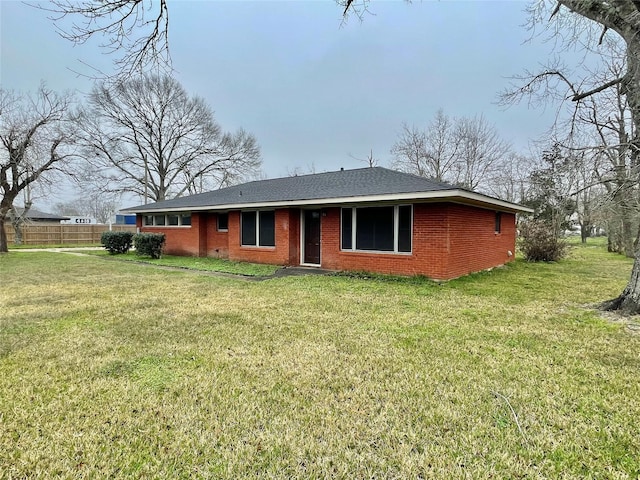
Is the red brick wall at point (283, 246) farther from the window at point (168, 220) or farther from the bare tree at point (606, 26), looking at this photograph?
the bare tree at point (606, 26)

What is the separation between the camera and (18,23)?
430cm

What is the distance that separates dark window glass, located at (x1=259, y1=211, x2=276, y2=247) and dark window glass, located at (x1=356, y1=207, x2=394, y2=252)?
3.69 m

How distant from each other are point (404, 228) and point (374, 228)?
963mm

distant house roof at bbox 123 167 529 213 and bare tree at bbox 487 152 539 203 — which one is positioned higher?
bare tree at bbox 487 152 539 203

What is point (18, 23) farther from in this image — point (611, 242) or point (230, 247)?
point (611, 242)

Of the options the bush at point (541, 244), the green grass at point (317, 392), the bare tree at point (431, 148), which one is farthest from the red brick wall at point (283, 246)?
the bare tree at point (431, 148)

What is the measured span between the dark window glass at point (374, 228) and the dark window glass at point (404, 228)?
262mm

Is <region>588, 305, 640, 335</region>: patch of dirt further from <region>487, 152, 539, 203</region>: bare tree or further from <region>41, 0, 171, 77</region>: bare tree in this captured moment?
<region>487, 152, 539, 203</region>: bare tree

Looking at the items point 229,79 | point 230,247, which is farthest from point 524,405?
point 230,247

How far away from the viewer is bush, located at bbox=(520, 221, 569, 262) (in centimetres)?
1455

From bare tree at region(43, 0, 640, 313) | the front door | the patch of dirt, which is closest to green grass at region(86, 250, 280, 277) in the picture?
the front door

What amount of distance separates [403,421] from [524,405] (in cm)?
112

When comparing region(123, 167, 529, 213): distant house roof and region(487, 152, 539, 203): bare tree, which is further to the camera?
region(487, 152, 539, 203): bare tree

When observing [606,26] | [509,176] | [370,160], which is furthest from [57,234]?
[509,176]
